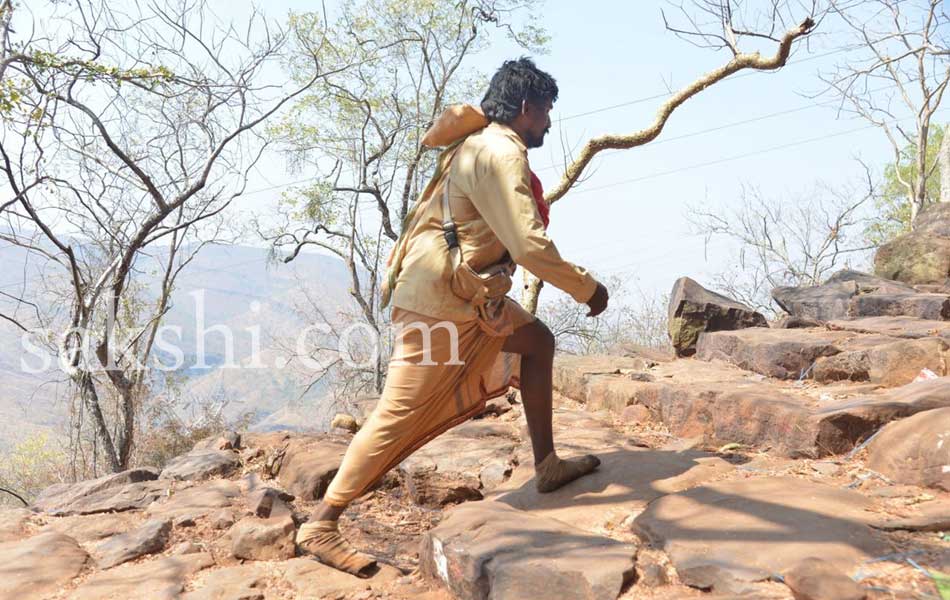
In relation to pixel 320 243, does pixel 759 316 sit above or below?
below

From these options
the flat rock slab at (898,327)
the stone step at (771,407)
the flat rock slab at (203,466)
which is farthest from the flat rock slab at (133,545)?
the flat rock slab at (898,327)

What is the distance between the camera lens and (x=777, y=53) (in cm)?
676

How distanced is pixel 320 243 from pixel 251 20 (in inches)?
306

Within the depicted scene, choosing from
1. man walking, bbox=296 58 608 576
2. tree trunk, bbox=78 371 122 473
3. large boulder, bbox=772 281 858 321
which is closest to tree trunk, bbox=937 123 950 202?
large boulder, bbox=772 281 858 321

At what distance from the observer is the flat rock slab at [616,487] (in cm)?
254

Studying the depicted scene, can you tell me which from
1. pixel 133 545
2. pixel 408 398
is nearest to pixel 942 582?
pixel 408 398

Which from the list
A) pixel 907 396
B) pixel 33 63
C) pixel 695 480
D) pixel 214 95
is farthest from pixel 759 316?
pixel 33 63

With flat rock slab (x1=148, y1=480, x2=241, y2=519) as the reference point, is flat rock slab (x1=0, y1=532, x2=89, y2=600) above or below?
below

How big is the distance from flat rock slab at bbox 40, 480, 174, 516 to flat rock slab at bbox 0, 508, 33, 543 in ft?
0.45

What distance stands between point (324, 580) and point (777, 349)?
3.83m

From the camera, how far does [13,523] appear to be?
3.60m

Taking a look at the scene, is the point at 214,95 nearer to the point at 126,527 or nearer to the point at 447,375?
the point at 126,527

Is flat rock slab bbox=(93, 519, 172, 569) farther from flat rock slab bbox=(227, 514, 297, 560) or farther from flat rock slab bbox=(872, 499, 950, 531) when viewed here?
flat rock slab bbox=(872, 499, 950, 531)

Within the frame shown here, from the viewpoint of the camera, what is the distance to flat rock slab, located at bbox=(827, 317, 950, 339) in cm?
519
